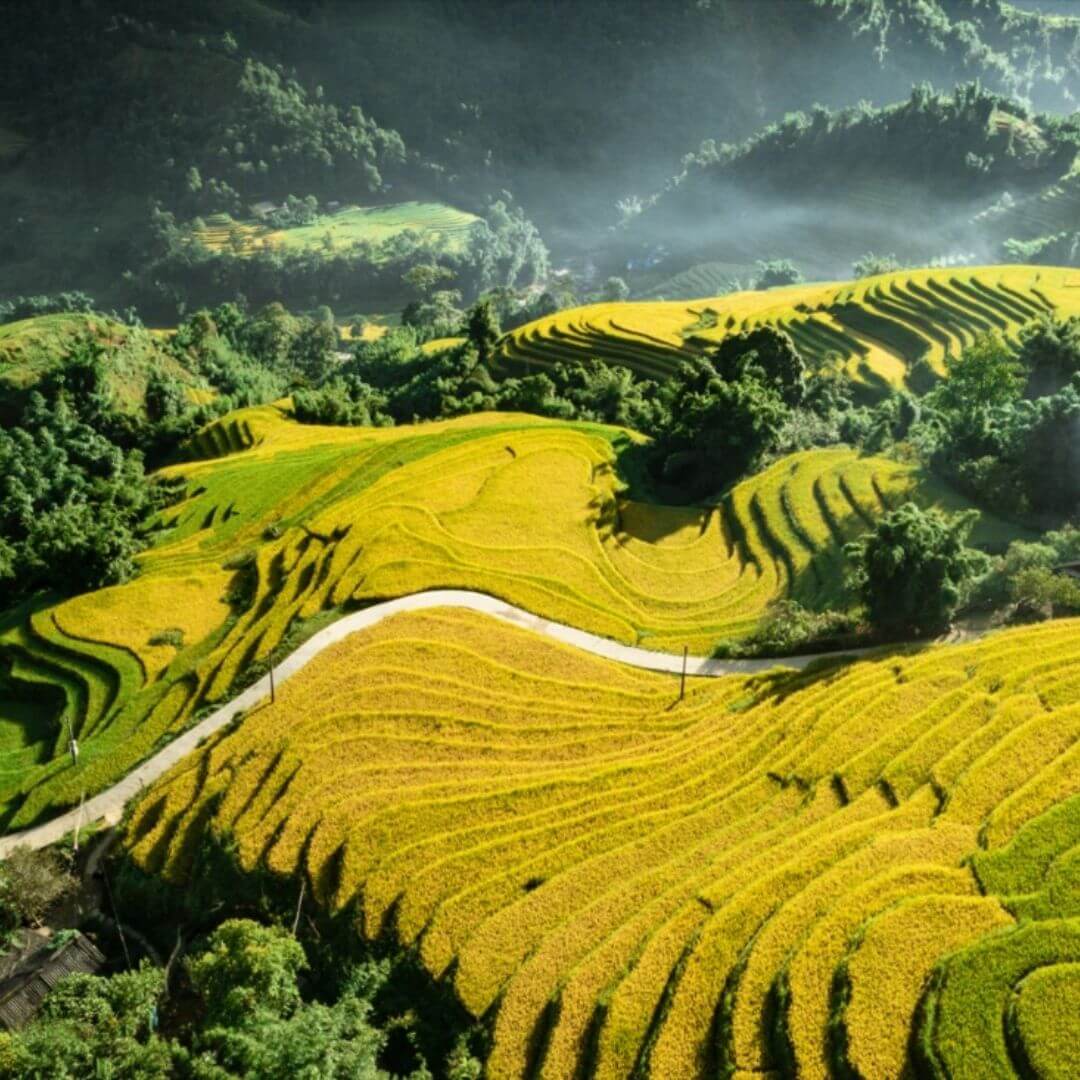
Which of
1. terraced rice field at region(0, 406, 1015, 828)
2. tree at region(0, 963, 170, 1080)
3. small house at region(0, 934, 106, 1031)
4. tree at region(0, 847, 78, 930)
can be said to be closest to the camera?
tree at region(0, 963, 170, 1080)

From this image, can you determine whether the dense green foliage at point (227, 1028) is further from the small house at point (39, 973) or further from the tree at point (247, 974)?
the small house at point (39, 973)

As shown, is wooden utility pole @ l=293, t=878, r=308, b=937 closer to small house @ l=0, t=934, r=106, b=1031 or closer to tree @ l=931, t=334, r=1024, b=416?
small house @ l=0, t=934, r=106, b=1031

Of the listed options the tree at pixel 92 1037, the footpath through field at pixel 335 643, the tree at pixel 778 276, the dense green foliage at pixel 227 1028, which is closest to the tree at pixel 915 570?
the footpath through field at pixel 335 643

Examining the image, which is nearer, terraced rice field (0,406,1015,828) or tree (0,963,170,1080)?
tree (0,963,170,1080)

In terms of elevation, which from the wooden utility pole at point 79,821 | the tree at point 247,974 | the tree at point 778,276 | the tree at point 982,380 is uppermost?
the tree at point 778,276

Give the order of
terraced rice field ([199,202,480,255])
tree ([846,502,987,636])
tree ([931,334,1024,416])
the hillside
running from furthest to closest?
terraced rice field ([199,202,480,255]) < the hillside < tree ([931,334,1024,416]) < tree ([846,502,987,636])

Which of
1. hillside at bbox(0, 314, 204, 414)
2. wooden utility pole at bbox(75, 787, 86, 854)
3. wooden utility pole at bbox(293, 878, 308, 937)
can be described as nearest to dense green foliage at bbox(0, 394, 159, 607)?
hillside at bbox(0, 314, 204, 414)

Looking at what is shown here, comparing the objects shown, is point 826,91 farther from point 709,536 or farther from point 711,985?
point 711,985
